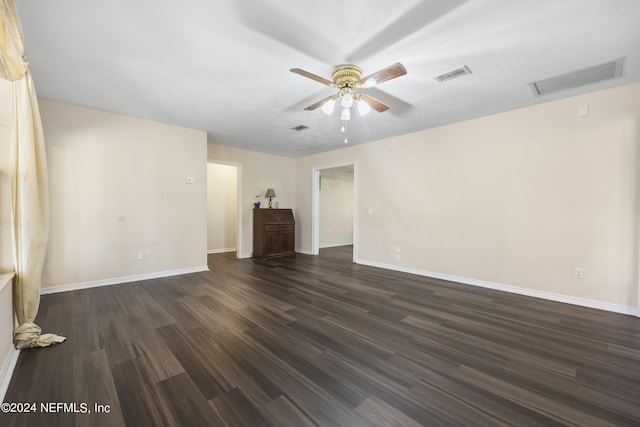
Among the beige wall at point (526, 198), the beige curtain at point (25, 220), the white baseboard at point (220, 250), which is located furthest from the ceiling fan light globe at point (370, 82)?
the white baseboard at point (220, 250)

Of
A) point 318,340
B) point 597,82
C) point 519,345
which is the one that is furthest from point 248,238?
point 597,82

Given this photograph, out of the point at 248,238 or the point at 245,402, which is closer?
the point at 245,402

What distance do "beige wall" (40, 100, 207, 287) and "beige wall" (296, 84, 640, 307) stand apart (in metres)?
3.55

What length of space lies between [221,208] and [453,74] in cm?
601

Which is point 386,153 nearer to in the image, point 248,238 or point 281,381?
point 248,238

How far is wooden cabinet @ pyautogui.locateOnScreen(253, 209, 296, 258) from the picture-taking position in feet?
19.4

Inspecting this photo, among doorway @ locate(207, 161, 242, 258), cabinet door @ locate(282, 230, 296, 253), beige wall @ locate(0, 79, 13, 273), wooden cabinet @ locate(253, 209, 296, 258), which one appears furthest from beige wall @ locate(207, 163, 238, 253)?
beige wall @ locate(0, 79, 13, 273)

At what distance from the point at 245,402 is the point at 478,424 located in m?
1.28

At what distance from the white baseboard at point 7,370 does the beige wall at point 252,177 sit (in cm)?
403

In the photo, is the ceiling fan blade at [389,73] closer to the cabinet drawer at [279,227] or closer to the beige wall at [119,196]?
the beige wall at [119,196]

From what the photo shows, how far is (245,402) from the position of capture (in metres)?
1.50

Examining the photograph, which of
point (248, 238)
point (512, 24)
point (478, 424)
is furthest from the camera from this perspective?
point (248, 238)

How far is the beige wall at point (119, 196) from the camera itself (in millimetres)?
3414

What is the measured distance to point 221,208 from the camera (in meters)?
6.90
